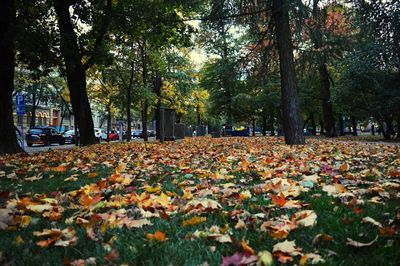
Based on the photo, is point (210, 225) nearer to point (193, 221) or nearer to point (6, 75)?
point (193, 221)

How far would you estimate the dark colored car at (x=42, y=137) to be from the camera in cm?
3042

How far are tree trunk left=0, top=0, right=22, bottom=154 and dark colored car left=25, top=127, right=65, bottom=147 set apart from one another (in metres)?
19.3

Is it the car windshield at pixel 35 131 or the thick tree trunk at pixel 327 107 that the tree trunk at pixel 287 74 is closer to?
the thick tree trunk at pixel 327 107

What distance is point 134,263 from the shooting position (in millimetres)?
2125

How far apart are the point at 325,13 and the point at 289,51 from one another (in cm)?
189

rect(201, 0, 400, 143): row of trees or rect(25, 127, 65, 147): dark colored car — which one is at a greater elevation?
rect(201, 0, 400, 143): row of trees

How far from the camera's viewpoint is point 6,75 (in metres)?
12.2

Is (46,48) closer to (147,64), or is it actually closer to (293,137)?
(293,137)

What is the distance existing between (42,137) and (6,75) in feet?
66.7

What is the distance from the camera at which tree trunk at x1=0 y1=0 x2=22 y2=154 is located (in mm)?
12078

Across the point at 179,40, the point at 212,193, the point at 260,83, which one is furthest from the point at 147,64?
the point at 212,193

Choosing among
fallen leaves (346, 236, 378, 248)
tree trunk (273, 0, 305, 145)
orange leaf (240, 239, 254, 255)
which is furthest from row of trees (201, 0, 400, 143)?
orange leaf (240, 239, 254, 255)

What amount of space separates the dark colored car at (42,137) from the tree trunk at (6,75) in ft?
63.3

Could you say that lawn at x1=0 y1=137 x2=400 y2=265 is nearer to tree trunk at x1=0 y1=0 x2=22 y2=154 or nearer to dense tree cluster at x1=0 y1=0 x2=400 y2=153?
dense tree cluster at x1=0 y1=0 x2=400 y2=153
